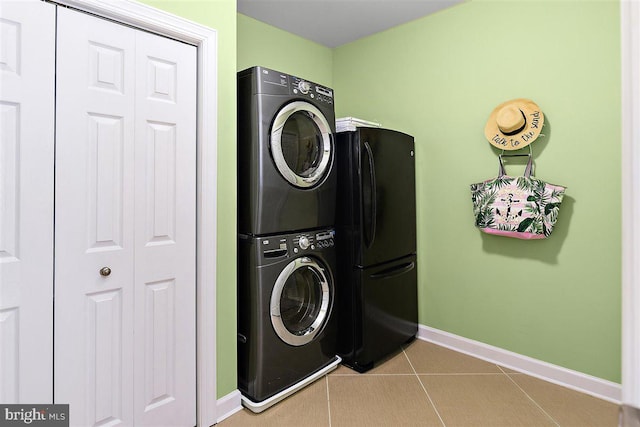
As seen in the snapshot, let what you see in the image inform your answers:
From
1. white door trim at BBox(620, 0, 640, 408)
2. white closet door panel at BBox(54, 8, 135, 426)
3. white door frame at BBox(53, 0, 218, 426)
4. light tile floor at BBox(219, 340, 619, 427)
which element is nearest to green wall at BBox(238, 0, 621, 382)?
light tile floor at BBox(219, 340, 619, 427)

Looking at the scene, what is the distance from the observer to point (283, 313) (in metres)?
2.06

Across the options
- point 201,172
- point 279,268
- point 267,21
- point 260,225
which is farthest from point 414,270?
point 267,21

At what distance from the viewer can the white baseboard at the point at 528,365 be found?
203cm

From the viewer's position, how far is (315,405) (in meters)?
1.96

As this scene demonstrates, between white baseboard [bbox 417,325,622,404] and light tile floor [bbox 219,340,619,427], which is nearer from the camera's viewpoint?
light tile floor [bbox 219,340,619,427]

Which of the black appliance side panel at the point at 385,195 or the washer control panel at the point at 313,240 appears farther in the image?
the black appliance side panel at the point at 385,195

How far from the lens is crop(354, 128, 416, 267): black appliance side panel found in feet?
7.57

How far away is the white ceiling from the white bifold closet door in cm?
122

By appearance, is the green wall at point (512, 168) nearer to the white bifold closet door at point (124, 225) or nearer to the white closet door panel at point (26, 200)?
the white bifold closet door at point (124, 225)

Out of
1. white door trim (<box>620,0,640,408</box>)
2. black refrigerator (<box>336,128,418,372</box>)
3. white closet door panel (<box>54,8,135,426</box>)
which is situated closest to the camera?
white door trim (<box>620,0,640,408</box>)

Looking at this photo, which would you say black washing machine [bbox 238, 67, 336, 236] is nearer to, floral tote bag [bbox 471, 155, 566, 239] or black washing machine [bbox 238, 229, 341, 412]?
black washing machine [bbox 238, 229, 341, 412]

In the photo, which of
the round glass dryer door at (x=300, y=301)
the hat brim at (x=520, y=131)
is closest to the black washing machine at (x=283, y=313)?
the round glass dryer door at (x=300, y=301)

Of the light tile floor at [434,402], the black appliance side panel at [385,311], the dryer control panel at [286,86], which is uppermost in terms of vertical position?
the dryer control panel at [286,86]

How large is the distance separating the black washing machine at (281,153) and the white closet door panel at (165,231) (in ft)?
0.96
